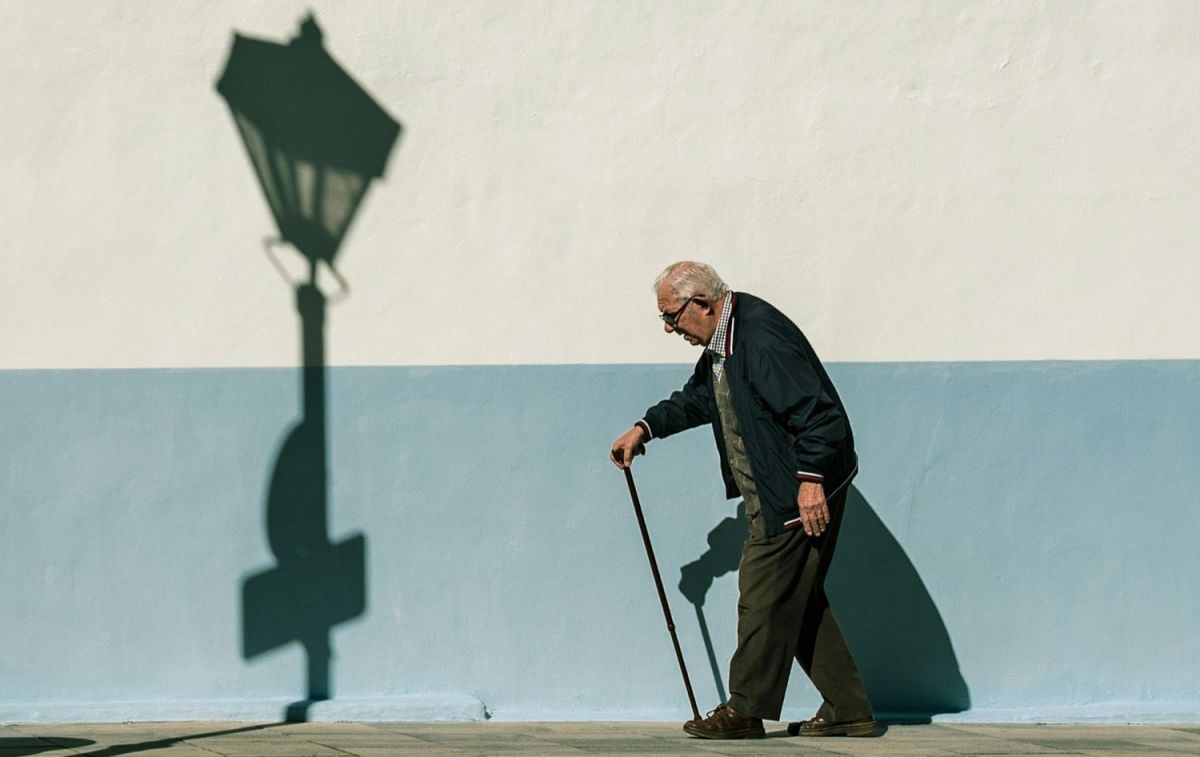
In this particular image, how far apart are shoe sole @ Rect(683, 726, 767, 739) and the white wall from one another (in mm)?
1484

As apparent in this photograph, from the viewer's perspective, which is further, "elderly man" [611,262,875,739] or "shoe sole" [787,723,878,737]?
"shoe sole" [787,723,878,737]

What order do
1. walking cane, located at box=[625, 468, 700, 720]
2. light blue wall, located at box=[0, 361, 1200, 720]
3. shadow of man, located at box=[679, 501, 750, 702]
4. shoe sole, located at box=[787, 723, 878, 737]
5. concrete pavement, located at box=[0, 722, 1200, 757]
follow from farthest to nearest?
shadow of man, located at box=[679, 501, 750, 702]
light blue wall, located at box=[0, 361, 1200, 720]
walking cane, located at box=[625, 468, 700, 720]
shoe sole, located at box=[787, 723, 878, 737]
concrete pavement, located at box=[0, 722, 1200, 757]

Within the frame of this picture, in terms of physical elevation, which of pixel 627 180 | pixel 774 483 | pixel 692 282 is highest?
pixel 627 180

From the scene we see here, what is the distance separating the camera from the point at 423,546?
21.7 feet

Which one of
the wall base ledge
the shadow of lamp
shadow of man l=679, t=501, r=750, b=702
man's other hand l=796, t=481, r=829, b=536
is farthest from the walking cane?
the shadow of lamp

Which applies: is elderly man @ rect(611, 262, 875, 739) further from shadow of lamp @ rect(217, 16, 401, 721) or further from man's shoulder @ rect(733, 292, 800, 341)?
shadow of lamp @ rect(217, 16, 401, 721)

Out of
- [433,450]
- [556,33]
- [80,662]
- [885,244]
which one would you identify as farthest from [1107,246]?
[80,662]

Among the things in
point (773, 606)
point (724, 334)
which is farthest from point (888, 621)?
point (724, 334)

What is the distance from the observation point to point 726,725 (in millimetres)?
5980

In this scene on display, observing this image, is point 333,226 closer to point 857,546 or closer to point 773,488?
point 773,488

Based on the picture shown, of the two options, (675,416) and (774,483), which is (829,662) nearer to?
(774,483)

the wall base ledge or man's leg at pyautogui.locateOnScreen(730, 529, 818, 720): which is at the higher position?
man's leg at pyautogui.locateOnScreen(730, 529, 818, 720)

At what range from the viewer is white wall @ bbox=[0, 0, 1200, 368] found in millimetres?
6527

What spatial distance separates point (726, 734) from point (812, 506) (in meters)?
0.87
